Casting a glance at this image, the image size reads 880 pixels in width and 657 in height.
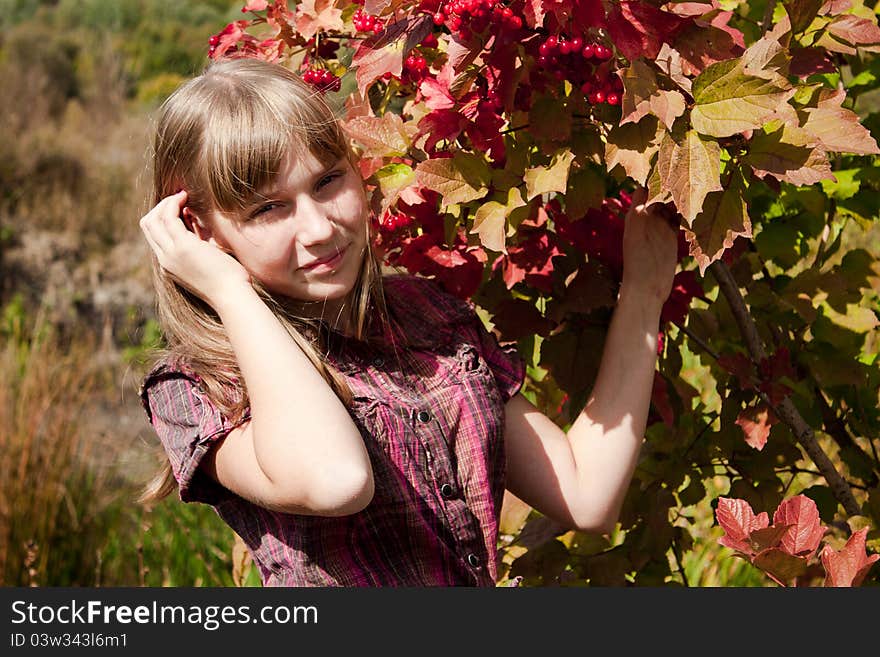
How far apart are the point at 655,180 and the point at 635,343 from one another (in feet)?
1.32

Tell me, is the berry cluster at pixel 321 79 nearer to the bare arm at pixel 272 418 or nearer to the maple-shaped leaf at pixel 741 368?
the bare arm at pixel 272 418

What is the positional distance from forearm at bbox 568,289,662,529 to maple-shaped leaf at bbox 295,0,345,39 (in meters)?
0.63

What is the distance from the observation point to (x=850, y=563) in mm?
1249

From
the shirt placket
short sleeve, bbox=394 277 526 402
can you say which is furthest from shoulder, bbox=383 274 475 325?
the shirt placket

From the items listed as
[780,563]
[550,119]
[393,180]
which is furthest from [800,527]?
[393,180]

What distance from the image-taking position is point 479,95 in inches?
56.1

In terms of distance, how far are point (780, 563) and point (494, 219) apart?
0.57 meters

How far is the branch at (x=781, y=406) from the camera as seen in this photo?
1746 mm

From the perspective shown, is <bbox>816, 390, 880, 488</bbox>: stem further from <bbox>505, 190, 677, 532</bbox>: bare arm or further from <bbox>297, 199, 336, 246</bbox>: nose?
<bbox>297, 199, 336, 246</bbox>: nose

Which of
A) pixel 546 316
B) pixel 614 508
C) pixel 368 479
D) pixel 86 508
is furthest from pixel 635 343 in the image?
pixel 86 508

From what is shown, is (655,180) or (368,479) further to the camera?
(368,479)

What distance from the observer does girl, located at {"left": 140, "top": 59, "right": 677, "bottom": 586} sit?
150 centimetres

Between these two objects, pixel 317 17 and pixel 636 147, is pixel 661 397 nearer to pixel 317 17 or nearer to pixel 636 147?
pixel 636 147

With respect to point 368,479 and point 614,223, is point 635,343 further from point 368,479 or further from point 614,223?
point 368,479
